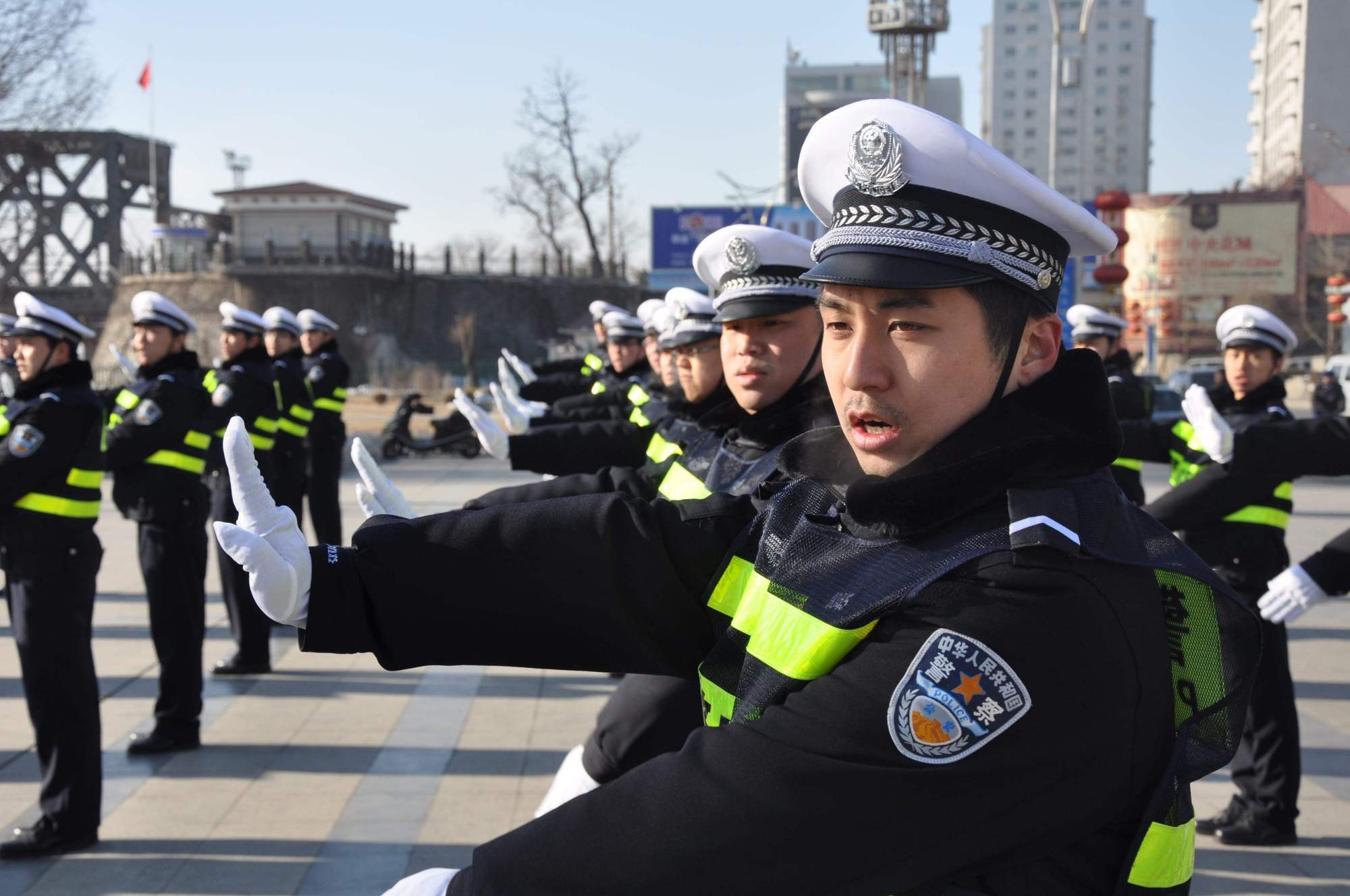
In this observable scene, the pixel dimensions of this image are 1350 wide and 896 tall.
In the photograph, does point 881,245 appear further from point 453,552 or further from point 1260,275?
point 1260,275

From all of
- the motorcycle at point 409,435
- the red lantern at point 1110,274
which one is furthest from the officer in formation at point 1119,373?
the motorcycle at point 409,435

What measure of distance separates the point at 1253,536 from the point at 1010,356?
4328 mm

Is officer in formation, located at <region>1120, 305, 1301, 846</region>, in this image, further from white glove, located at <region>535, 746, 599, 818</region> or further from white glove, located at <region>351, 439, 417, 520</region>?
white glove, located at <region>351, 439, 417, 520</region>

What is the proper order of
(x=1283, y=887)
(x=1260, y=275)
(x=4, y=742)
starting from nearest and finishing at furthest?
(x=1283, y=887)
(x=4, y=742)
(x=1260, y=275)

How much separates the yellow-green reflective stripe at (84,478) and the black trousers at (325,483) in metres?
5.11

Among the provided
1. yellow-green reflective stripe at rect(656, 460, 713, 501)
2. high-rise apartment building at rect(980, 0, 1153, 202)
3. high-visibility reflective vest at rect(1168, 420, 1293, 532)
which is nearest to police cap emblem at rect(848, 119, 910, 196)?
yellow-green reflective stripe at rect(656, 460, 713, 501)

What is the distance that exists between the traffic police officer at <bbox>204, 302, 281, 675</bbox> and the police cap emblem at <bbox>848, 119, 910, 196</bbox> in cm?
588

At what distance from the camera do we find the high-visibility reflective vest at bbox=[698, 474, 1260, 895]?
4.75ft

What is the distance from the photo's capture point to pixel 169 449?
6.68 meters

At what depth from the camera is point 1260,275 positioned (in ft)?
188

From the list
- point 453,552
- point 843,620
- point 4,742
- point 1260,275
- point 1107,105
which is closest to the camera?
point 843,620

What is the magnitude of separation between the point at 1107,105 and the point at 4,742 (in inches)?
4757

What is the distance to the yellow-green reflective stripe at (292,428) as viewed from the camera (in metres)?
9.63

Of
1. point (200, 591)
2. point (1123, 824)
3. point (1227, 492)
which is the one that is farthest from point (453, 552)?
point (200, 591)
